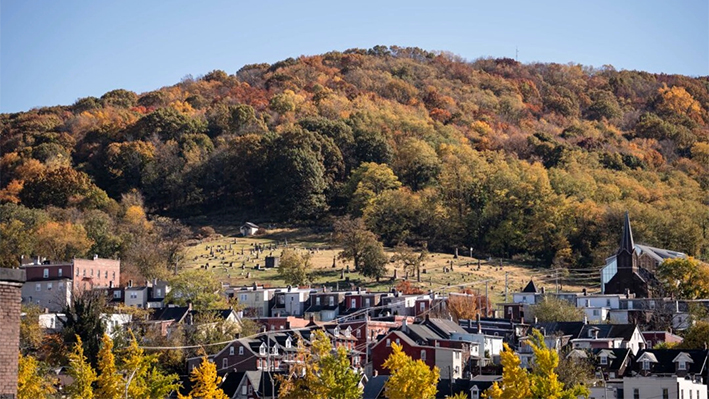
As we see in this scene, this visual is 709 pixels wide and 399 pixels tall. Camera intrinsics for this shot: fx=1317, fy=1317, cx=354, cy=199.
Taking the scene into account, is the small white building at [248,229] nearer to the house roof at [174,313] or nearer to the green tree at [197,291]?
the green tree at [197,291]

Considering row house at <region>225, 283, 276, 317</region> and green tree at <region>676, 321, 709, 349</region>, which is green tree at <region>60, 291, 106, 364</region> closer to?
row house at <region>225, 283, 276, 317</region>

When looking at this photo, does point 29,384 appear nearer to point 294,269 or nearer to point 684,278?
point 294,269

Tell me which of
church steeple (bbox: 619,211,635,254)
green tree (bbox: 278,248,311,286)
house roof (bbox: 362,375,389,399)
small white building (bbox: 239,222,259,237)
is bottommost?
house roof (bbox: 362,375,389,399)

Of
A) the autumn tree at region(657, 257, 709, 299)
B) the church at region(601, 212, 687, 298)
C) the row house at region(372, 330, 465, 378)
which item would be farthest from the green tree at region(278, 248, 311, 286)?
the row house at region(372, 330, 465, 378)

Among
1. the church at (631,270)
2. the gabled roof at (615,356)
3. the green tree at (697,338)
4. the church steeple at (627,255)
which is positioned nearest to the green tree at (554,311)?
the green tree at (697,338)

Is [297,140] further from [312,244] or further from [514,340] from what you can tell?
[514,340]
